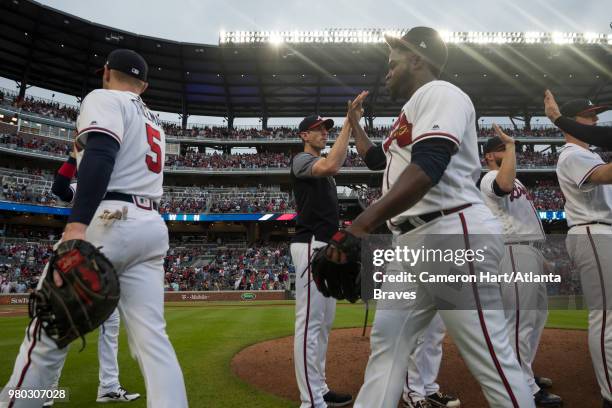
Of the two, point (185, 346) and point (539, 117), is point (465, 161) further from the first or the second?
point (539, 117)

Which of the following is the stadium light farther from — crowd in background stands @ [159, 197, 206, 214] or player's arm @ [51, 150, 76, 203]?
player's arm @ [51, 150, 76, 203]

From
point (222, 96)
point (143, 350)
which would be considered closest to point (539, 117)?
point (222, 96)

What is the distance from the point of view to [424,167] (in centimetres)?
174

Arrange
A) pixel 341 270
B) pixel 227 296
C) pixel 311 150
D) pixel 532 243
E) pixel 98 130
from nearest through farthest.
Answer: pixel 341 270, pixel 98 130, pixel 311 150, pixel 532 243, pixel 227 296

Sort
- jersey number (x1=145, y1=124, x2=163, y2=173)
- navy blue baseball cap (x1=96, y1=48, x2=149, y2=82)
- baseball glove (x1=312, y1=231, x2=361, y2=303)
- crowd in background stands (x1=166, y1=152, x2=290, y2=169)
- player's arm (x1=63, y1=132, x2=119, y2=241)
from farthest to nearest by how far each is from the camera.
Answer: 1. crowd in background stands (x1=166, y1=152, x2=290, y2=169)
2. navy blue baseball cap (x1=96, y1=48, x2=149, y2=82)
3. jersey number (x1=145, y1=124, x2=163, y2=173)
4. player's arm (x1=63, y1=132, x2=119, y2=241)
5. baseball glove (x1=312, y1=231, x2=361, y2=303)

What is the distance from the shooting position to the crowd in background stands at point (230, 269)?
75.3 ft

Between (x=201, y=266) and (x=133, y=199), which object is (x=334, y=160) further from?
(x=201, y=266)

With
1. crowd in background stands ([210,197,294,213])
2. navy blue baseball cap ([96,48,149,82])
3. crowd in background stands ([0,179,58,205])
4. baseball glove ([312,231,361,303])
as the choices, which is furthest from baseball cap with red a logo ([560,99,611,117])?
crowd in background stands ([0,179,58,205])

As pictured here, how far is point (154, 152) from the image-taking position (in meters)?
2.62

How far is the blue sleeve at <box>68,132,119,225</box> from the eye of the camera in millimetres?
2066

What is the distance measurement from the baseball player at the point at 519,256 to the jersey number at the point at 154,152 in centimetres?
269

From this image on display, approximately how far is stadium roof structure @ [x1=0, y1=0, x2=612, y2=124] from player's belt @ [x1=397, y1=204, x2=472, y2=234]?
30.1 metres

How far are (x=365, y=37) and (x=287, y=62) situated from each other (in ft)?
20.2

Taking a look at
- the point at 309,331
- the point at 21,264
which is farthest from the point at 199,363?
the point at 21,264
